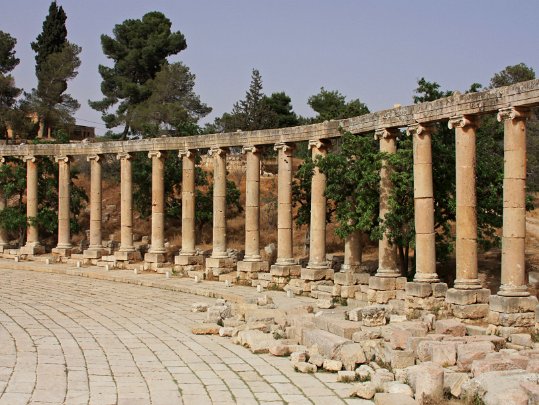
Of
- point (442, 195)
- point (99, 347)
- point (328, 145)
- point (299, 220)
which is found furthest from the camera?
point (299, 220)

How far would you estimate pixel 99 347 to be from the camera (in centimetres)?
1773

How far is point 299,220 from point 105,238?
2089 centimetres

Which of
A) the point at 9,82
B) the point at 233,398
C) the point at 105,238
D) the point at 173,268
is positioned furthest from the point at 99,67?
the point at 233,398

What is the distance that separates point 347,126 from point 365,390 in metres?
17.1

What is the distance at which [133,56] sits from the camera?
234ft

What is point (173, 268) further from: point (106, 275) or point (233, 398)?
point (233, 398)

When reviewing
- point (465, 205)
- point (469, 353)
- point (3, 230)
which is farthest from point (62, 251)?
point (469, 353)

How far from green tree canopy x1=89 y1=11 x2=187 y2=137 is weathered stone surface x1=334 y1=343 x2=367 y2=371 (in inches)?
2289

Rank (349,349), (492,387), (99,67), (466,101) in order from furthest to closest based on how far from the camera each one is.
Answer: (99,67)
(466,101)
(349,349)
(492,387)

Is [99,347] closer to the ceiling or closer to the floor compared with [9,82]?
closer to the floor

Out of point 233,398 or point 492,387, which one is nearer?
point 492,387

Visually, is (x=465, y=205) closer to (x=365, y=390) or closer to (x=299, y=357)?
(x=299, y=357)

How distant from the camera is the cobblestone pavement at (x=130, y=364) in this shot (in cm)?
1332

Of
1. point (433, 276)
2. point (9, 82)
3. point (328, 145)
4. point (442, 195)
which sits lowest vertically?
point (433, 276)
